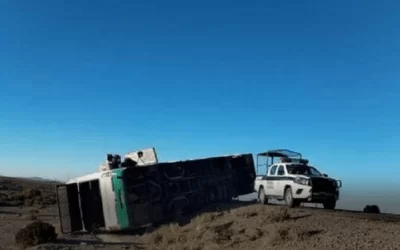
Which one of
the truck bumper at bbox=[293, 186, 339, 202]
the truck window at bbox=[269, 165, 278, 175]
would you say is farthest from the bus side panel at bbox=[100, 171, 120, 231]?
the truck bumper at bbox=[293, 186, 339, 202]

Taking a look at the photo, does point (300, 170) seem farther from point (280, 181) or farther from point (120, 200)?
point (120, 200)

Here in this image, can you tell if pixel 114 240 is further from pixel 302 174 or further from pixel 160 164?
pixel 302 174

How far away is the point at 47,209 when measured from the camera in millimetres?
49375

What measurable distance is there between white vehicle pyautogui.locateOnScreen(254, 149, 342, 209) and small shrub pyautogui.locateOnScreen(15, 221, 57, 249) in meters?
11.2

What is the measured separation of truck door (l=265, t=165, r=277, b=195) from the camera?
26500 millimetres

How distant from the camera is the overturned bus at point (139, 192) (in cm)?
2842

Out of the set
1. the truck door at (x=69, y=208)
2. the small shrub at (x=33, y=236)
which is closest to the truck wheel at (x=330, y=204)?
the small shrub at (x=33, y=236)

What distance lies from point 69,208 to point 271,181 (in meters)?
12.2

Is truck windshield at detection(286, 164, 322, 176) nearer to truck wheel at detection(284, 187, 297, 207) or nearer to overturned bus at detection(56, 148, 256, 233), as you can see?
truck wheel at detection(284, 187, 297, 207)

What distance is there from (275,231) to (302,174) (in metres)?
9.39

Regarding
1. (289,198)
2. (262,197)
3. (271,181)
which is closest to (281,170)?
(271,181)

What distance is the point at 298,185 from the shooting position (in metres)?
24.2

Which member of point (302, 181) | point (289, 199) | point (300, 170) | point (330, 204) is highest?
point (300, 170)

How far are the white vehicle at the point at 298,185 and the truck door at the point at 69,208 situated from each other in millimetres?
11088
